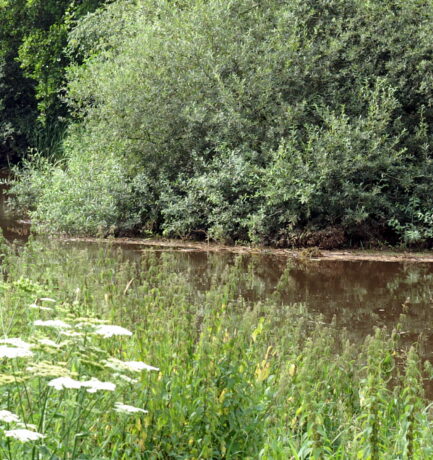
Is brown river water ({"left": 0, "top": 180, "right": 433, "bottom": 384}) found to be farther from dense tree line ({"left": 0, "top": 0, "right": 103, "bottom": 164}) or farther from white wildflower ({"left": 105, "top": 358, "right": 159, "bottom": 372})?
dense tree line ({"left": 0, "top": 0, "right": 103, "bottom": 164})

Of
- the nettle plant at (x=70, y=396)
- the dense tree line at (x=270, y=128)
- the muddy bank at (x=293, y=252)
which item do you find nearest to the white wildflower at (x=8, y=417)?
the nettle plant at (x=70, y=396)

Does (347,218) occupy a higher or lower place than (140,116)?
lower

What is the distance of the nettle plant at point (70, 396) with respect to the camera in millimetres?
2711

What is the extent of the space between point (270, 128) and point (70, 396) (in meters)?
10.2

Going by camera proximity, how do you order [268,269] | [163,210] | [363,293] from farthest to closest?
1. [163,210]
2. [268,269]
3. [363,293]

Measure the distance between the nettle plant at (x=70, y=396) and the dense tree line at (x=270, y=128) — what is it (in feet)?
29.9

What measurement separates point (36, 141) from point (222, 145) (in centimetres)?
1358

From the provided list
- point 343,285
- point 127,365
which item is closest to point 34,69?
point 343,285

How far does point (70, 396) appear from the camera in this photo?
3.71 m

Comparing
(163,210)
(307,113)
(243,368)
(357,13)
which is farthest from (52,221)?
(243,368)

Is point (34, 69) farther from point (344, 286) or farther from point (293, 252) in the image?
point (344, 286)

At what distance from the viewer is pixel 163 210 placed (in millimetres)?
13602

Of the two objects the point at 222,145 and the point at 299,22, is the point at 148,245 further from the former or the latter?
the point at 299,22

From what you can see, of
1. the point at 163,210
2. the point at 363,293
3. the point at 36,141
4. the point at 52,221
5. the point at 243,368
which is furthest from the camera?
the point at 36,141
